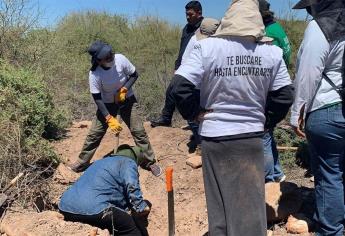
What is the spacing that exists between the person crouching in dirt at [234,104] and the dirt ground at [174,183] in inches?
48.9

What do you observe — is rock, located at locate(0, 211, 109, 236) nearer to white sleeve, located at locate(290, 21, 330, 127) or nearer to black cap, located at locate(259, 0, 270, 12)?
white sleeve, located at locate(290, 21, 330, 127)

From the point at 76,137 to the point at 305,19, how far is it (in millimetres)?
4379

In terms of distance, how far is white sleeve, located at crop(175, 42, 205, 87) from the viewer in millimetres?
2740

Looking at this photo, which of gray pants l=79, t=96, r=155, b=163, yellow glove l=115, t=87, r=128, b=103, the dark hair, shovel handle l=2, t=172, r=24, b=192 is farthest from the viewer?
the dark hair

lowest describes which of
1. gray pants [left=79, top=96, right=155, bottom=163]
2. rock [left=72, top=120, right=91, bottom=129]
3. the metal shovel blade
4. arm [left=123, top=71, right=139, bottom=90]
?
rock [left=72, top=120, right=91, bottom=129]

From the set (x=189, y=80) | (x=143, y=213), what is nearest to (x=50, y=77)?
(x=143, y=213)

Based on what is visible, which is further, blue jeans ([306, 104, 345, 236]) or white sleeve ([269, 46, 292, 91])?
blue jeans ([306, 104, 345, 236])

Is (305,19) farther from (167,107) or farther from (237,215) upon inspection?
(237,215)

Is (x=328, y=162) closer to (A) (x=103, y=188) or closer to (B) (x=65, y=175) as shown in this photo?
(A) (x=103, y=188)

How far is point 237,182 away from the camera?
9.63 feet

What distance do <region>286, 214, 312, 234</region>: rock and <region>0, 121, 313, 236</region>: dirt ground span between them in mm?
76

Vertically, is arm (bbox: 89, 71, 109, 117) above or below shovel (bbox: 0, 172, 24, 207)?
above

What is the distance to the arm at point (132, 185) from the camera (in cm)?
439

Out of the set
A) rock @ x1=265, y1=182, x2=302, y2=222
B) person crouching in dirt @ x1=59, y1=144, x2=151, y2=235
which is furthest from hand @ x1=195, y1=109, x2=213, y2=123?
person crouching in dirt @ x1=59, y1=144, x2=151, y2=235
